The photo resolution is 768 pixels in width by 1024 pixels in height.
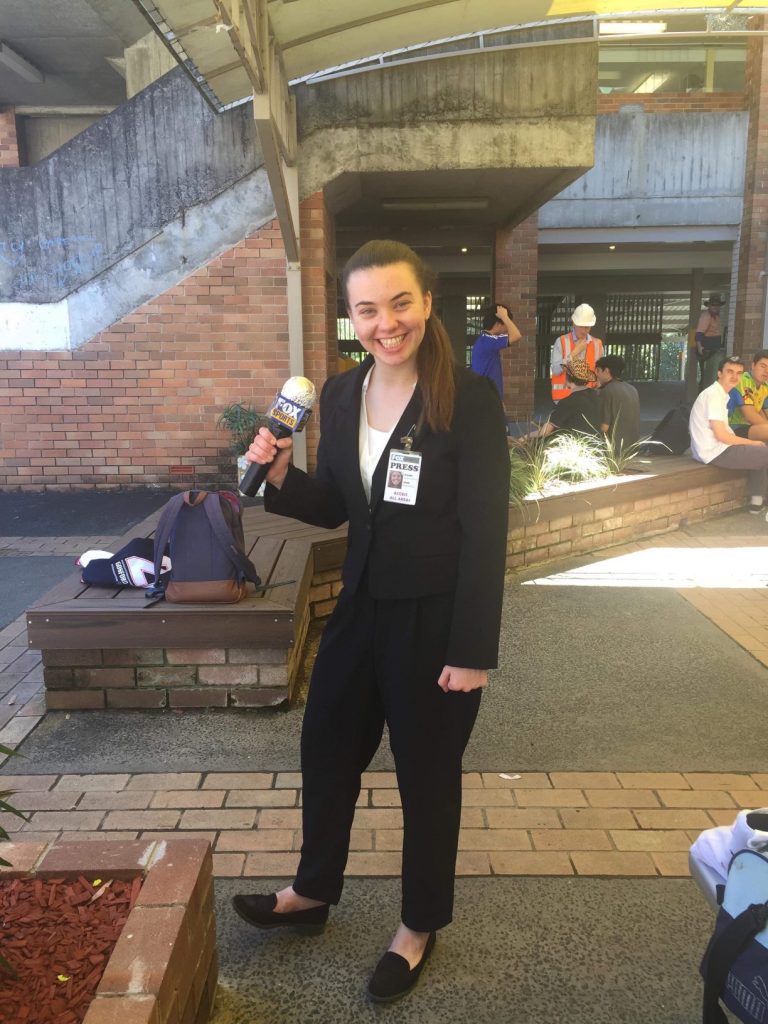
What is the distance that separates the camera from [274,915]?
95.3 inches

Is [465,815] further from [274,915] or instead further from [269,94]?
[269,94]

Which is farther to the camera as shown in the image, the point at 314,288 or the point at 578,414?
the point at 314,288

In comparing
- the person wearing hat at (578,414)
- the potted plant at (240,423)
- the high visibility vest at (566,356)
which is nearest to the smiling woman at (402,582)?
the person wearing hat at (578,414)

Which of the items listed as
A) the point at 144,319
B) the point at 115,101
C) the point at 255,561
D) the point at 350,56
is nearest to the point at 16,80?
the point at 115,101

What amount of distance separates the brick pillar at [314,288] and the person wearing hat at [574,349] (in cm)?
259

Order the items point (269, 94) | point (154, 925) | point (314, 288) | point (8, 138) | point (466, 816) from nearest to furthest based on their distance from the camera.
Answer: point (154, 925) → point (466, 816) → point (269, 94) → point (314, 288) → point (8, 138)

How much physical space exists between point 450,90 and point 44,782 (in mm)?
7822

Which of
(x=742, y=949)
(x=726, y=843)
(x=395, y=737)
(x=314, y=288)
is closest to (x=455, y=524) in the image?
(x=395, y=737)

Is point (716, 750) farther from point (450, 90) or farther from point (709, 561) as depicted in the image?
point (450, 90)

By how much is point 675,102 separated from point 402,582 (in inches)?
610

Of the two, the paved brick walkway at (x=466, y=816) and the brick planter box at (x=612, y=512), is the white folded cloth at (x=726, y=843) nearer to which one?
the paved brick walkway at (x=466, y=816)

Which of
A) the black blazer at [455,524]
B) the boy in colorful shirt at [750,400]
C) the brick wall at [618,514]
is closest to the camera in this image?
the black blazer at [455,524]

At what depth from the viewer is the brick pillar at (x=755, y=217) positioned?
45.5 feet

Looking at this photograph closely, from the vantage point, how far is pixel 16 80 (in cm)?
1250
